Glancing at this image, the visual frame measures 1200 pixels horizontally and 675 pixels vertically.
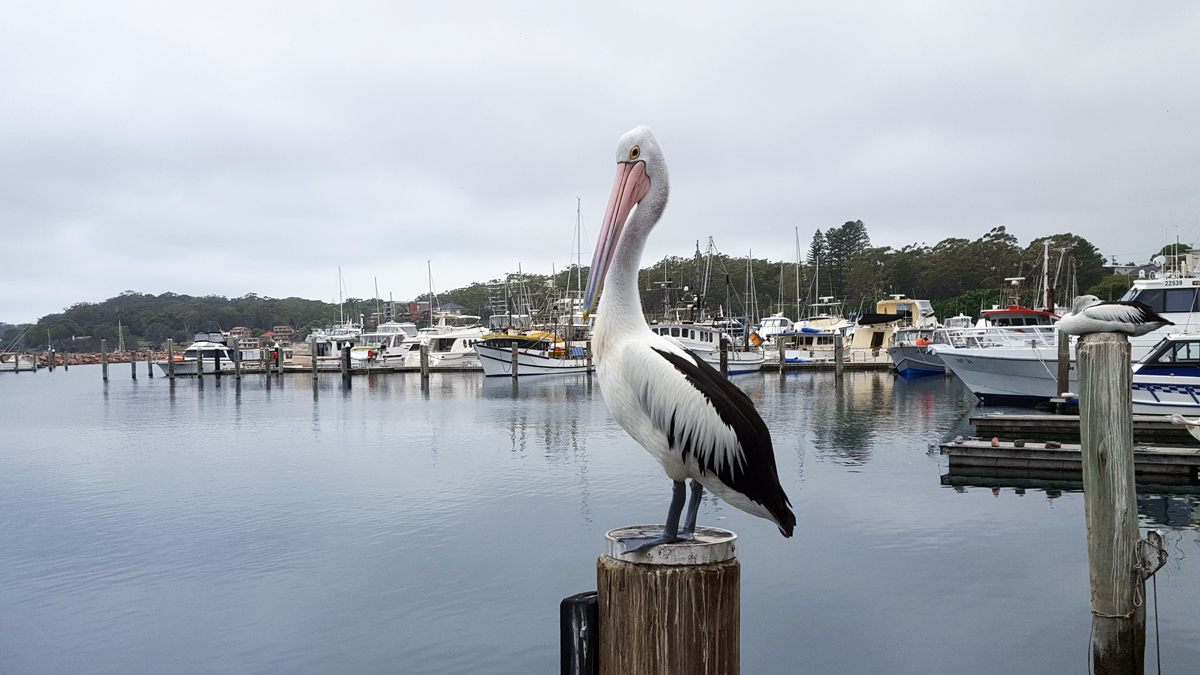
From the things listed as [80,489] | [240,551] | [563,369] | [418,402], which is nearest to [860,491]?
[240,551]

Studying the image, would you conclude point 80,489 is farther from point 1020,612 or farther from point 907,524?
point 1020,612

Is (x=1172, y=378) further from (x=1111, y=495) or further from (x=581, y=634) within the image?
(x=581, y=634)

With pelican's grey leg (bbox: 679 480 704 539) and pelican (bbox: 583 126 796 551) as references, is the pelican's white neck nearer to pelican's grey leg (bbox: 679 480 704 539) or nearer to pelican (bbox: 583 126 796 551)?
pelican (bbox: 583 126 796 551)

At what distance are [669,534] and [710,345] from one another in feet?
128

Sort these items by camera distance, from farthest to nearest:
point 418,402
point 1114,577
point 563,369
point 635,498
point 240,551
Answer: point 563,369, point 418,402, point 635,498, point 240,551, point 1114,577

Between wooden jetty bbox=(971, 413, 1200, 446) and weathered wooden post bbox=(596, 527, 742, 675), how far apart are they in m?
13.3

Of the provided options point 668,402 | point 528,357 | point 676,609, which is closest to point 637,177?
point 668,402

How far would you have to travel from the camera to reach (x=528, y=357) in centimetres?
4194

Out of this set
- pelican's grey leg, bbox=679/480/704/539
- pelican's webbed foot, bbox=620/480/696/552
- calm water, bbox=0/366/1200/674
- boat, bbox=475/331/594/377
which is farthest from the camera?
boat, bbox=475/331/594/377

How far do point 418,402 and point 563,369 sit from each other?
1391cm

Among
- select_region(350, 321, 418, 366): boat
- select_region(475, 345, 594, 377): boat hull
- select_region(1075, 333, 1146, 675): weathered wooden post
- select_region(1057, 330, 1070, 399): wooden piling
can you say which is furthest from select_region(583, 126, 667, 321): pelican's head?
select_region(350, 321, 418, 366): boat

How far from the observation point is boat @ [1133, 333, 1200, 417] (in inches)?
600

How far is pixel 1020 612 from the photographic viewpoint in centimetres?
753

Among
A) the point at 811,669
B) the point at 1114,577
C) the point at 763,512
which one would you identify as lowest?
the point at 811,669
